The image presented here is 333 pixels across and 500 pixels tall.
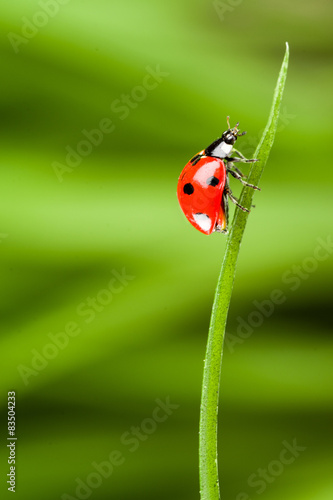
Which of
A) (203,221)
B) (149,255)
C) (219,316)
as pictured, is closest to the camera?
(219,316)

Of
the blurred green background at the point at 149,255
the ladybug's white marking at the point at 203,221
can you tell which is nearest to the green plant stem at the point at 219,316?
the ladybug's white marking at the point at 203,221

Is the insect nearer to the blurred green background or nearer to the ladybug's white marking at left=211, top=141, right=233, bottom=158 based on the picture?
the ladybug's white marking at left=211, top=141, right=233, bottom=158

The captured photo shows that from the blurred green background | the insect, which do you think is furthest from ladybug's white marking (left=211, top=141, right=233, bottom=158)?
the blurred green background

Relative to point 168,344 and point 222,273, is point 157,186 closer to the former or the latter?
point 168,344

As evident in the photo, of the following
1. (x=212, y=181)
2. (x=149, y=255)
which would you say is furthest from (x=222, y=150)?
(x=149, y=255)

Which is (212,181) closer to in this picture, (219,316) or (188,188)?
(188,188)

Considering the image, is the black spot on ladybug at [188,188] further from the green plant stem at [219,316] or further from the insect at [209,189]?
the green plant stem at [219,316]
